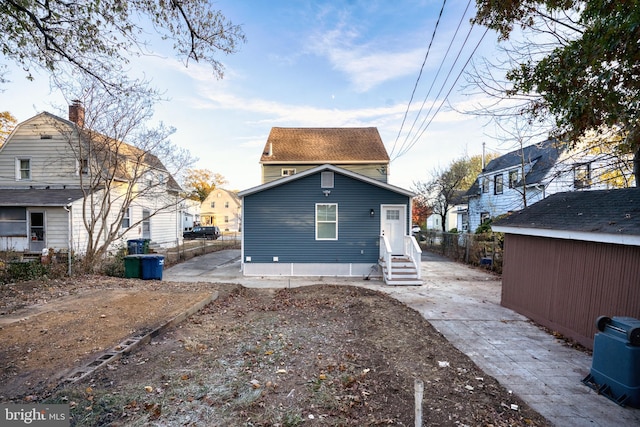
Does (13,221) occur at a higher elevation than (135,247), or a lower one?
higher

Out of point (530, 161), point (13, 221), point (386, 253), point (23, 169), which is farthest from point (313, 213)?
point (23, 169)

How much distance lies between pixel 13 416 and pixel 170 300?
14.1 ft

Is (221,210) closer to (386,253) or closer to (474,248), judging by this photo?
(474,248)

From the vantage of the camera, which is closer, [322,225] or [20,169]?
[322,225]

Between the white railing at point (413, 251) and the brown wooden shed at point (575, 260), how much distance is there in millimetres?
3179

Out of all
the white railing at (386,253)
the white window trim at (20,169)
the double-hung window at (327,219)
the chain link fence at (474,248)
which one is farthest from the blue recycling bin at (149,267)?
the chain link fence at (474,248)

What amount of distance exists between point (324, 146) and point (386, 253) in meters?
11.3

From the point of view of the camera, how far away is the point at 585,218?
221 inches

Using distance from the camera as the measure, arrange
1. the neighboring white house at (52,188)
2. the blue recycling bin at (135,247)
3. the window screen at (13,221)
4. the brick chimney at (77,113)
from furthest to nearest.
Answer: the window screen at (13,221)
the blue recycling bin at (135,247)
the neighboring white house at (52,188)
the brick chimney at (77,113)

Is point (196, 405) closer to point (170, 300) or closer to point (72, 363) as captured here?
point (72, 363)

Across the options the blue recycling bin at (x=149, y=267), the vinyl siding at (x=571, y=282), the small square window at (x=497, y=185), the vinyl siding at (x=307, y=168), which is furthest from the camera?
the small square window at (x=497, y=185)

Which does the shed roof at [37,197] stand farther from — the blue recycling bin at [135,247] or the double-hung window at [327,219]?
the double-hung window at [327,219]

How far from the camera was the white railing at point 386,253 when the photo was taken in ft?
34.8

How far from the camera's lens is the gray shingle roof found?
15.7ft
